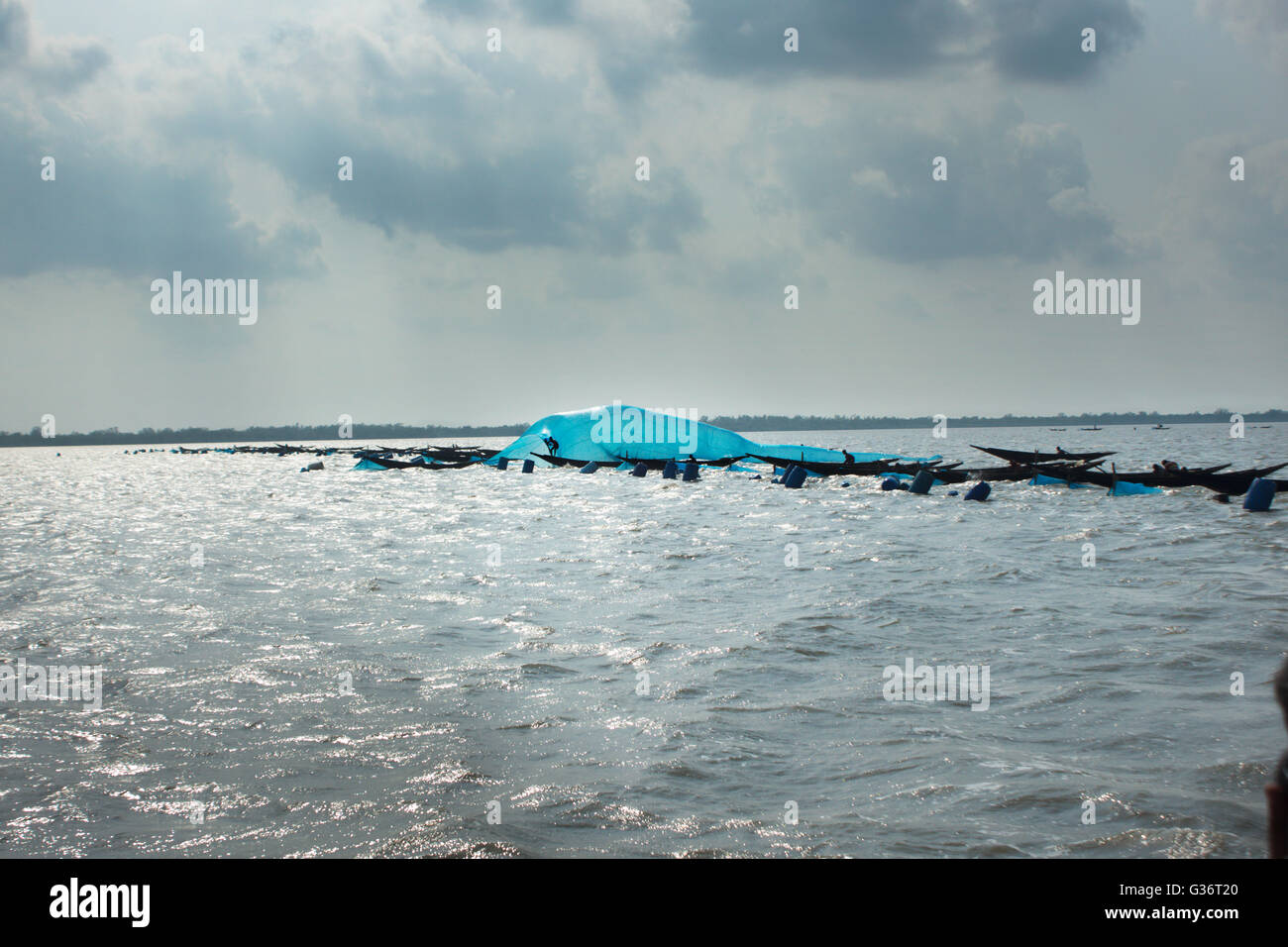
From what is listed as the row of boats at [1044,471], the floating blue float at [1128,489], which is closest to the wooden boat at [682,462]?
the row of boats at [1044,471]

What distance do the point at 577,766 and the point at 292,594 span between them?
→ 10378 mm

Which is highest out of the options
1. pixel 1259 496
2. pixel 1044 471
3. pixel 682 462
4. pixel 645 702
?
pixel 682 462

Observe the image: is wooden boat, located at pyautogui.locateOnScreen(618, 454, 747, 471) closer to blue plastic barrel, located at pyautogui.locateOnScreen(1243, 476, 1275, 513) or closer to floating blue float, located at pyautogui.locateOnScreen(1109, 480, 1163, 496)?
floating blue float, located at pyautogui.locateOnScreen(1109, 480, 1163, 496)

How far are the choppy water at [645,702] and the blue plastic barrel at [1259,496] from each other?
10691 millimetres

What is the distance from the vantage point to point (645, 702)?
8836mm

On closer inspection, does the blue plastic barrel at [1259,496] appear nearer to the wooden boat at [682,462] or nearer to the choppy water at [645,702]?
the choppy water at [645,702]

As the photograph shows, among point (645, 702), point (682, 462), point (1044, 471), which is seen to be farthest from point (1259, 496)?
point (682, 462)

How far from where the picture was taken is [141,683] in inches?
383

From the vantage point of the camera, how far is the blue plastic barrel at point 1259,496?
29047mm

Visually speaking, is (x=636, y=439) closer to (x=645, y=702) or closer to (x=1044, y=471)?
(x=1044, y=471)

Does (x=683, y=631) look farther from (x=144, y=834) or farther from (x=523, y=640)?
(x=144, y=834)

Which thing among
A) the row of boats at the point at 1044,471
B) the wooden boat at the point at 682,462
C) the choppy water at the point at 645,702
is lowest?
the choppy water at the point at 645,702

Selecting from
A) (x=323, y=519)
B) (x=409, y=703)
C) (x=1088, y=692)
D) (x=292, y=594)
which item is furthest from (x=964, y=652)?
(x=323, y=519)

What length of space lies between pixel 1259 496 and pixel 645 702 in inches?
1158
